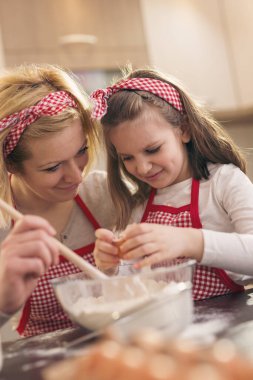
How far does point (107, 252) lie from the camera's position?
1000 millimetres

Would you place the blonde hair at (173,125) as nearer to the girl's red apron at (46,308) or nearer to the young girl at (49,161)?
the young girl at (49,161)

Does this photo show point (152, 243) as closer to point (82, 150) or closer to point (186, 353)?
point (82, 150)

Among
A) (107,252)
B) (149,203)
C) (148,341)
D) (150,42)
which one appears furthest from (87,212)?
(150,42)

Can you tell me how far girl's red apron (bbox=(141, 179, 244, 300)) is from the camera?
122 cm

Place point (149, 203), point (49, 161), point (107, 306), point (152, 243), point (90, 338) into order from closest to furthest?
point (90, 338) → point (107, 306) → point (152, 243) → point (49, 161) → point (149, 203)

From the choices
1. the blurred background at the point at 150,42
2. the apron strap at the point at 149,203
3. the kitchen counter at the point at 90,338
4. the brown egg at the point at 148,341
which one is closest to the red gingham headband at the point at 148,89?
the apron strap at the point at 149,203

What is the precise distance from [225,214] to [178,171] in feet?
0.50

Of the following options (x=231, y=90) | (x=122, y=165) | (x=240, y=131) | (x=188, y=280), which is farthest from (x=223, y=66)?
(x=188, y=280)

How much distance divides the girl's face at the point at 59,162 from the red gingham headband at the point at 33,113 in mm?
44

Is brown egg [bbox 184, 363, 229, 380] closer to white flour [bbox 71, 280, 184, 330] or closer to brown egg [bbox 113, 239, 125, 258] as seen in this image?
white flour [bbox 71, 280, 184, 330]

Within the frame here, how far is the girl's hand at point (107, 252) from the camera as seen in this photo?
988mm

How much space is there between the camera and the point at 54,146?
Answer: 124cm

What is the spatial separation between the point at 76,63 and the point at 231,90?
950 mm

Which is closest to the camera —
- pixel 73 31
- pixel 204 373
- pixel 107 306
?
pixel 204 373
